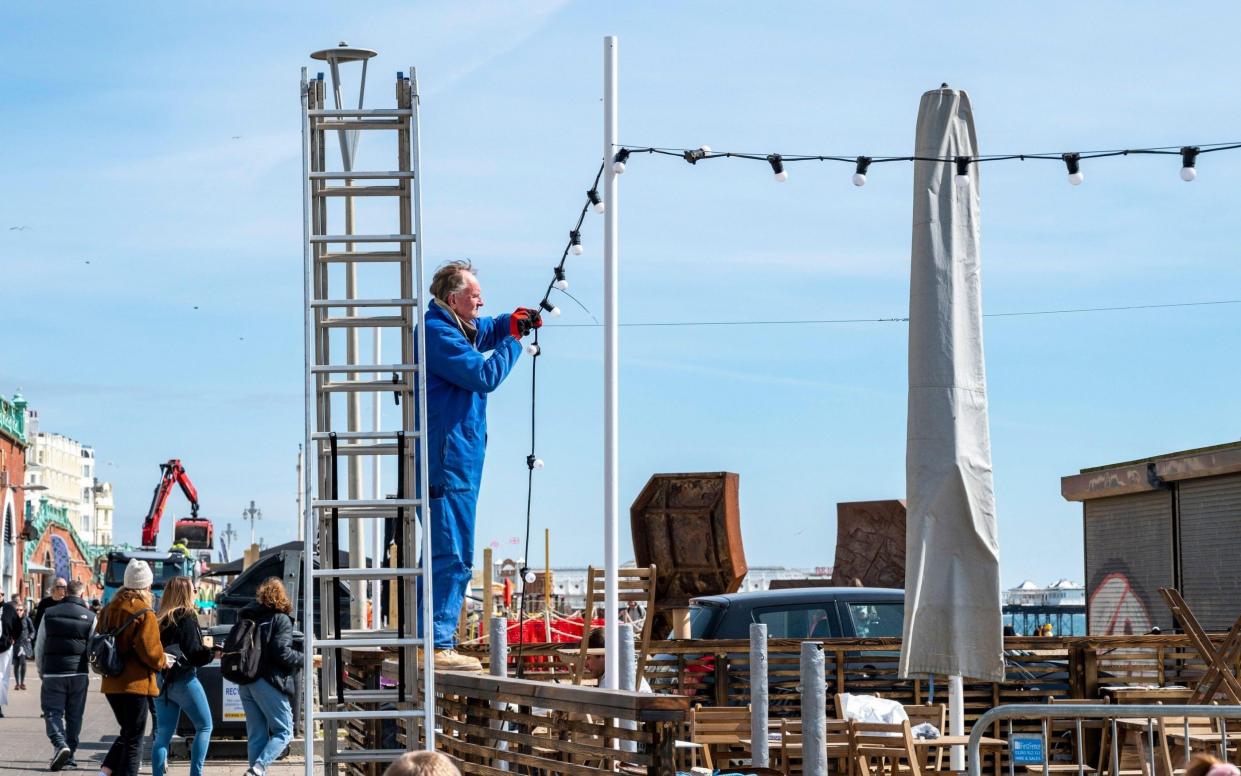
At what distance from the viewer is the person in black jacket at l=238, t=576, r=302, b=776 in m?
11.8

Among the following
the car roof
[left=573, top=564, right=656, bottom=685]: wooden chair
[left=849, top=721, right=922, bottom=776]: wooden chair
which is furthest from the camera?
the car roof

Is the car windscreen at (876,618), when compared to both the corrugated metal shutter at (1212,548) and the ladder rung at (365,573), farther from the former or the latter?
the corrugated metal shutter at (1212,548)

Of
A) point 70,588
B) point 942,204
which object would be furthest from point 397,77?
point 70,588

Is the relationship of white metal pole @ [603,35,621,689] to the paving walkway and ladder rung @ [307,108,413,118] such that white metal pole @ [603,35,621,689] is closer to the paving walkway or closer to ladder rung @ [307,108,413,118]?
ladder rung @ [307,108,413,118]

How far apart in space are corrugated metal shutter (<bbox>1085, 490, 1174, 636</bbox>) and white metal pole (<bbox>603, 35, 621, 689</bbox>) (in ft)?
44.7

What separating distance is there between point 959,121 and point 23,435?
84.7 metres

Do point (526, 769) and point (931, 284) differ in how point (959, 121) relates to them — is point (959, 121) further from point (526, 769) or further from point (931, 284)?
point (526, 769)

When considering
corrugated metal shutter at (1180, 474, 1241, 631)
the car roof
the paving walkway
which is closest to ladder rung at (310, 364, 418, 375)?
the car roof

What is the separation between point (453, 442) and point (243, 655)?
3.45m

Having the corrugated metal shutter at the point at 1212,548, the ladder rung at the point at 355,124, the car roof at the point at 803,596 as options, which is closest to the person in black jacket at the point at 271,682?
the car roof at the point at 803,596

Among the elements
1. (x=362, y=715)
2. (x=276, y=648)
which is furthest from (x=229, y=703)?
(x=362, y=715)

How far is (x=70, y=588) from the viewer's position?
647 inches

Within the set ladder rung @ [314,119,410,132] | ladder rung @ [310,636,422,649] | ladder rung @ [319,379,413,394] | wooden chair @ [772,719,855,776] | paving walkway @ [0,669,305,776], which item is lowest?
paving walkway @ [0,669,305,776]

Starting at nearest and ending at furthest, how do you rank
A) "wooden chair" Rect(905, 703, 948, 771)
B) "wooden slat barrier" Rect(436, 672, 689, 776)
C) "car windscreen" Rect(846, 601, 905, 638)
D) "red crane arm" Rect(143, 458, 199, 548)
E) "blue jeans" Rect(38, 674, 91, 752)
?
"wooden slat barrier" Rect(436, 672, 689, 776)
"wooden chair" Rect(905, 703, 948, 771)
"car windscreen" Rect(846, 601, 905, 638)
"blue jeans" Rect(38, 674, 91, 752)
"red crane arm" Rect(143, 458, 199, 548)
